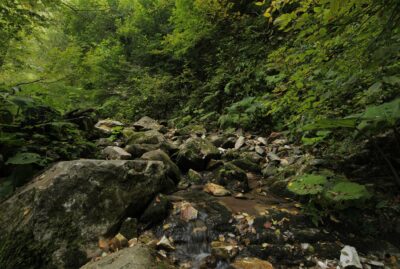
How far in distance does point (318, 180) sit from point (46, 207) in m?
3.05

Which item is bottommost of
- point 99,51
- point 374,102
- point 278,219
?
point 278,219

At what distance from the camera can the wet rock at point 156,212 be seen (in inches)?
134

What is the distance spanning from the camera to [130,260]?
2.35 meters

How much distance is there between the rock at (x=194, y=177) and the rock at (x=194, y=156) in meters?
0.28

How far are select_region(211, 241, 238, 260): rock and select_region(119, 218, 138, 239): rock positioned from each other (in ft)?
3.03

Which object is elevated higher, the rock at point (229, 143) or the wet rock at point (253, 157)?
the rock at point (229, 143)

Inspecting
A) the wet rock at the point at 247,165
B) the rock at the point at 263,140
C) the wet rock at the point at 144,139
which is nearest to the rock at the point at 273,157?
the wet rock at the point at 247,165

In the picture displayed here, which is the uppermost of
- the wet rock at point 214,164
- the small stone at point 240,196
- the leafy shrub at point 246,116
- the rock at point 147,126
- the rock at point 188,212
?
the leafy shrub at point 246,116

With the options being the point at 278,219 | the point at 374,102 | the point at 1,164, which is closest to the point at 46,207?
the point at 1,164

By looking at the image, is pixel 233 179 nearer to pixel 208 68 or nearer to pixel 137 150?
pixel 137 150

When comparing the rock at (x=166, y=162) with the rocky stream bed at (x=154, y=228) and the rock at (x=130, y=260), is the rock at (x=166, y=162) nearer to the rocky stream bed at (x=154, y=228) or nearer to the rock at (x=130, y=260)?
the rocky stream bed at (x=154, y=228)

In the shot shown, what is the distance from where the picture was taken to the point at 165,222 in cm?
347

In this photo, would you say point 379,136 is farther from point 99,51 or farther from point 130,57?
point 130,57

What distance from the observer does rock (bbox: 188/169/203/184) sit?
504 centimetres
